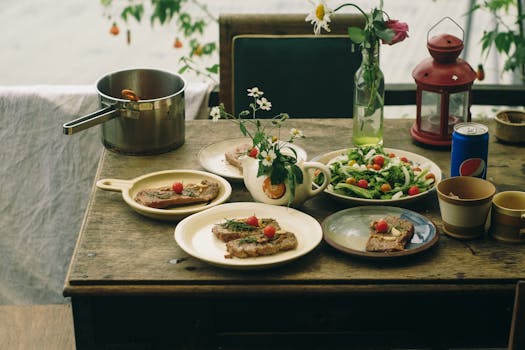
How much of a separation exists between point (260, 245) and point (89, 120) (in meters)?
0.59

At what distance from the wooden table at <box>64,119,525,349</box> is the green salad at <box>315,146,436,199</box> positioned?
216 millimetres

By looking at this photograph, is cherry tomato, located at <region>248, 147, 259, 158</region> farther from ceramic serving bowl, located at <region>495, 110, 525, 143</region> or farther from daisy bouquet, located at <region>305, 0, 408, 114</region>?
ceramic serving bowl, located at <region>495, 110, 525, 143</region>

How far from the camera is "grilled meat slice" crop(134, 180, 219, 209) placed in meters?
1.88

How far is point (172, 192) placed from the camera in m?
1.93

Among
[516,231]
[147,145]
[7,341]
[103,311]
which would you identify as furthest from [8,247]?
[516,231]

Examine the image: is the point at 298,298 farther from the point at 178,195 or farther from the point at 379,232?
the point at 178,195

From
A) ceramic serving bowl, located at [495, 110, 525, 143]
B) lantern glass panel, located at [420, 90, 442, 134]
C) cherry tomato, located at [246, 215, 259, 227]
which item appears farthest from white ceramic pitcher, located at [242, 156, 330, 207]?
ceramic serving bowl, located at [495, 110, 525, 143]

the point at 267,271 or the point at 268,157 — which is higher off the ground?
the point at 268,157

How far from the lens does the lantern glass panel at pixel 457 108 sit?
7.29 ft

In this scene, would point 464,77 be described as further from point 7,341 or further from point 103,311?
point 7,341

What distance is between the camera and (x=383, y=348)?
1.71m

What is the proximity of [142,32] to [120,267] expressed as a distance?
3314 mm

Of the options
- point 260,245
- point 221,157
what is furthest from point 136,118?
point 260,245

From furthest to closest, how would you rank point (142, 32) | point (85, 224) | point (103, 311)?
point (142, 32)
point (85, 224)
point (103, 311)
